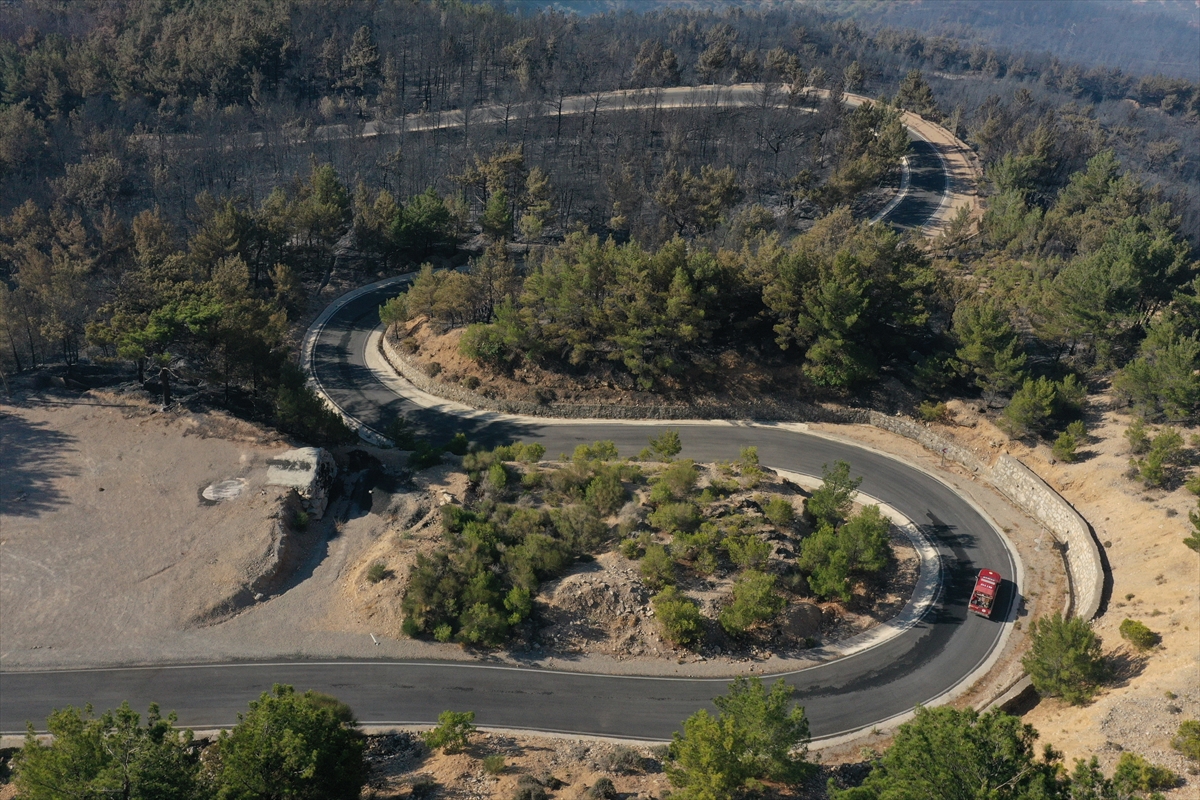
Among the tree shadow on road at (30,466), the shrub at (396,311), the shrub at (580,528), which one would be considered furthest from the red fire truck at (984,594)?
the tree shadow on road at (30,466)

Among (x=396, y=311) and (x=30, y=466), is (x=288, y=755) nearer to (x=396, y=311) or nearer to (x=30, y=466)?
(x=30, y=466)

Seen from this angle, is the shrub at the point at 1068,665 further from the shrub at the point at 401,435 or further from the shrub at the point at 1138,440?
the shrub at the point at 401,435

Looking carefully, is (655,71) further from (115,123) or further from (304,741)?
(304,741)

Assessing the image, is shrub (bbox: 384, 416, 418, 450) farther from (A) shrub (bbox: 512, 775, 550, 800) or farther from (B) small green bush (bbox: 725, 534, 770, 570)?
(A) shrub (bbox: 512, 775, 550, 800)

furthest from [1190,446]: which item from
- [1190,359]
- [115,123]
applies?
[115,123]

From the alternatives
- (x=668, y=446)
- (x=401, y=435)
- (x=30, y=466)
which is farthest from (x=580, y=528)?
(x=30, y=466)

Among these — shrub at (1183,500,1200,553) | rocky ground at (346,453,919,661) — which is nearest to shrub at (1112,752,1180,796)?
rocky ground at (346,453,919,661)
